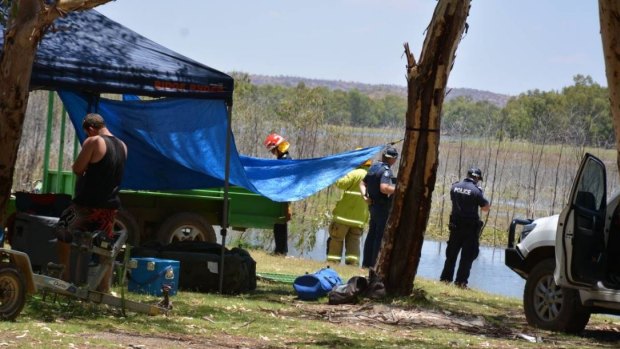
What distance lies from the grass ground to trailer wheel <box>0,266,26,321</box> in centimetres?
11

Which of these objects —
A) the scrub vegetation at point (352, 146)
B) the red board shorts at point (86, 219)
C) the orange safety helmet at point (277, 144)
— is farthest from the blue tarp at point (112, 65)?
the scrub vegetation at point (352, 146)

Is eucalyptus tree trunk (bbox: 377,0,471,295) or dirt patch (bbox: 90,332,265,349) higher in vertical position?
eucalyptus tree trunk (bbox: 377,0,471,295)

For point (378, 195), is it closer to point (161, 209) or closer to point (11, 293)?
point (161, 209)

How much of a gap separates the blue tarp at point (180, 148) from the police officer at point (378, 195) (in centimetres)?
174

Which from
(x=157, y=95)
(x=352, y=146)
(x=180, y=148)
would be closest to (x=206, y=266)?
(x=157, y=95)

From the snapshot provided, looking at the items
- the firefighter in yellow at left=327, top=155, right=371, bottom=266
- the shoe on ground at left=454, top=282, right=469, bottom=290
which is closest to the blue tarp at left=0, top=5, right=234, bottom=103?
the firefighter in yellow at left=327, top=155, right=371, bottom=266

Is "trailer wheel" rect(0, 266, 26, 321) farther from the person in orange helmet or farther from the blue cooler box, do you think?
the person in orange helmet

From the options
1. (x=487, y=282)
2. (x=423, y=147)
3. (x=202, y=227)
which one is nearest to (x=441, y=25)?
(x=423, y=147)

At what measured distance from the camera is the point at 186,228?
51.1 feet

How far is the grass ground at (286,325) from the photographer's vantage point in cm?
957

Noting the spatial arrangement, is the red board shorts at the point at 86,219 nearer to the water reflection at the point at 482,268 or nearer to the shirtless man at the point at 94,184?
the shirtless man at the point at 94,184

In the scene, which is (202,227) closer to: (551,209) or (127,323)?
(127,323)

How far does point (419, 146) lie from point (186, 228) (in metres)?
3.43

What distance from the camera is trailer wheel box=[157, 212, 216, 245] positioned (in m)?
15.4
